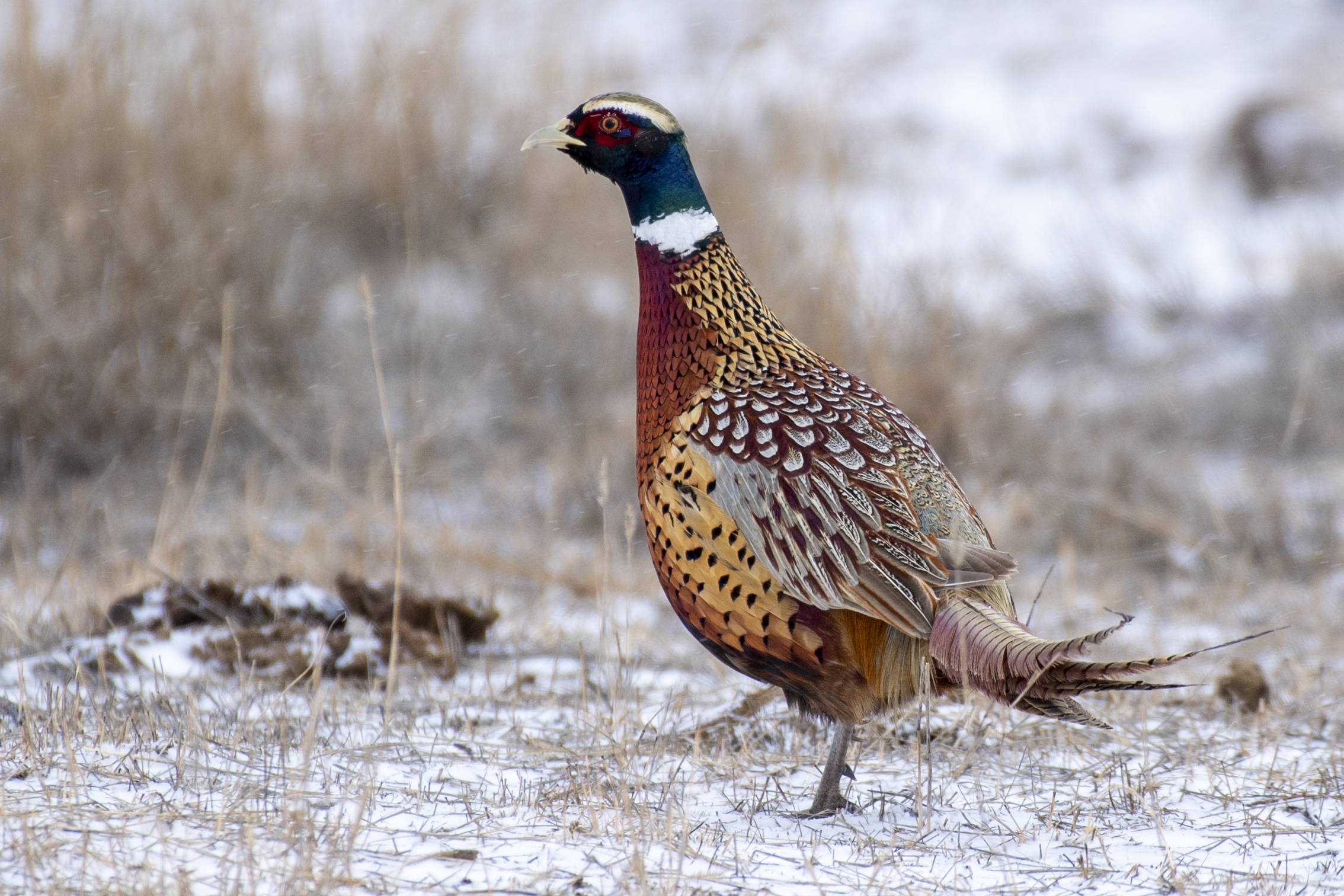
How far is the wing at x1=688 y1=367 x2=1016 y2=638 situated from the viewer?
244cm

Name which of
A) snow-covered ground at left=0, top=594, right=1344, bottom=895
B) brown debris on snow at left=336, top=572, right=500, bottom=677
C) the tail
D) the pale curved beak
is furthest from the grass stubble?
the pale curved beak

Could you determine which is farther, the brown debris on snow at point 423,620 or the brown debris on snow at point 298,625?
the brown debris on snow at point 423,620

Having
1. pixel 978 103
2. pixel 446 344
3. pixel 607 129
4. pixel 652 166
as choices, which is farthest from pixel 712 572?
pixel 978 103

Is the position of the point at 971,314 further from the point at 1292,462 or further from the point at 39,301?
the point at 39,301

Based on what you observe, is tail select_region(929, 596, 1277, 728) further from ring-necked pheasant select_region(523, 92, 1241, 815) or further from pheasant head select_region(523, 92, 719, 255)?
pheasant head select_region(523, 92, 719, 255)

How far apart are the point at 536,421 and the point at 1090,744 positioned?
3.63 meters

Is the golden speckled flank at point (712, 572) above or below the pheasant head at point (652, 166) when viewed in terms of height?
below

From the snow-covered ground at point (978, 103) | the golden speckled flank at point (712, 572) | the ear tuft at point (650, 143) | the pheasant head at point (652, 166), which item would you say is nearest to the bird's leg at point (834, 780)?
the golden speckled flank at point (712, 572)

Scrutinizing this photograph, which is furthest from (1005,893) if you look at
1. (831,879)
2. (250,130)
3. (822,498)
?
(250,130)

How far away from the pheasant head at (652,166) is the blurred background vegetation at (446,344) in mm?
2044

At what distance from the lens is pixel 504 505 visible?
19.3 ft

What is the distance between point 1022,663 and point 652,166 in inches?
53.7

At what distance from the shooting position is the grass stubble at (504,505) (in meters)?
2.30

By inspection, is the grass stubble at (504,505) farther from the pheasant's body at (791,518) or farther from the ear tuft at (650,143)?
the ear tuft at (650,143)
